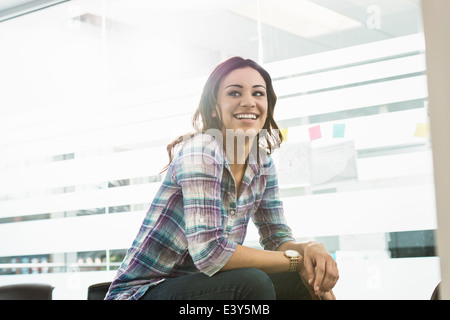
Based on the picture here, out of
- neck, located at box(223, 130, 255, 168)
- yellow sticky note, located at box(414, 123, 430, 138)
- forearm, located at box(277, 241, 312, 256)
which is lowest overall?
forearm, located at box(277, 241, 312, 256)

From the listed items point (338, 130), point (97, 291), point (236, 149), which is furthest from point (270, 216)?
point (338, 130)

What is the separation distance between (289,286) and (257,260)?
0.19m

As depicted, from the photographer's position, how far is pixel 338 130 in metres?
2.48

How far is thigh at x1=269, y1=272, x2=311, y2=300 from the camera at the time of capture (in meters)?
1.56

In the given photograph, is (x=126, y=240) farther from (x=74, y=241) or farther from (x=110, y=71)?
(x=110, y=71)

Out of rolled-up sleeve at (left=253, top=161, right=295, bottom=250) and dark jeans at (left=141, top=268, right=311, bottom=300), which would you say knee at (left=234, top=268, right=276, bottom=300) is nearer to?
dark jeans at (left=141, top=268, right=311, bottom=300)

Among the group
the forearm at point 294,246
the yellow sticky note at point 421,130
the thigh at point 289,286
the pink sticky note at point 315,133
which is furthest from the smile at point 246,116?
the yellow sticky note at point 421,130

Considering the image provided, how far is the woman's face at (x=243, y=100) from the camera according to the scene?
187 centimetres

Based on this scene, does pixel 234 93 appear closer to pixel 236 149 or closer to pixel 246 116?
pixel 246 116

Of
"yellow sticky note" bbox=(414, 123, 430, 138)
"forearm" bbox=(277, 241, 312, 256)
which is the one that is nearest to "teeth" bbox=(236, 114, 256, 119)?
"forearm" bbox=(277, 241, 312, 256)

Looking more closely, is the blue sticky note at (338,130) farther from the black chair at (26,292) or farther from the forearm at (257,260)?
the black chair at (26,292)

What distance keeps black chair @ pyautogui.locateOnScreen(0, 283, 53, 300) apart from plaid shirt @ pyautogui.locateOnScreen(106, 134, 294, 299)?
1.53ft

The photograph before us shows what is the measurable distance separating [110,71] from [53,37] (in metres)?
0.59
